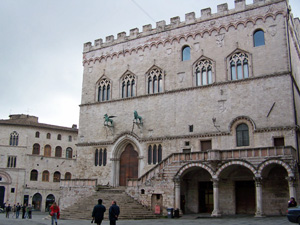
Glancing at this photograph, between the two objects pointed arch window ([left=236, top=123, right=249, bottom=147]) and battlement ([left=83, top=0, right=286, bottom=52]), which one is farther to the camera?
battlement ([left=83, top=0, right=286, bottom=52])

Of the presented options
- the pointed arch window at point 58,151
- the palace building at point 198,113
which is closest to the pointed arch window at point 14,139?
the pointed arch window at point 58,151

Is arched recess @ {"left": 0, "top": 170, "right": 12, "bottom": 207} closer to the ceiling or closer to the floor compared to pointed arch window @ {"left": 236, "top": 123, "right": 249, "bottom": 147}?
closer to the floor

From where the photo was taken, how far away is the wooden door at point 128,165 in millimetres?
32188

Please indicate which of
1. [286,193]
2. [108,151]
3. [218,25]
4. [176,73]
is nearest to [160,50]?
[176,73]

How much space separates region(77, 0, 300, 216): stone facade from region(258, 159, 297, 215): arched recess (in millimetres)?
67

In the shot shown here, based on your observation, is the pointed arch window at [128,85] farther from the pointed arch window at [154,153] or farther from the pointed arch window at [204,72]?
the pointed arch window at [204,72]

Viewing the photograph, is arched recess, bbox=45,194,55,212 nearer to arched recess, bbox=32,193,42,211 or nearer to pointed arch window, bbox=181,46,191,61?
arched recess, bbox=32,193,42,211

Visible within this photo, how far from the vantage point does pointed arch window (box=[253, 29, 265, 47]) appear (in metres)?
27.8

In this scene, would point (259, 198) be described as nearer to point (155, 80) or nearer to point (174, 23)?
point (155, 80)

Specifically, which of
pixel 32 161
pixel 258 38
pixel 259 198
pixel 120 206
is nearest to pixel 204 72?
pixel 258 38

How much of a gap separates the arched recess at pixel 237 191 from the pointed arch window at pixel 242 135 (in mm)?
2173

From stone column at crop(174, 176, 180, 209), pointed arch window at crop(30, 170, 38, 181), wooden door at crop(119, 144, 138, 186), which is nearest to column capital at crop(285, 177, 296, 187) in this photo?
stone column at crop(174, 176, 180, 209)

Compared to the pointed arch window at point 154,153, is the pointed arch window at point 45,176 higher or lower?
lower

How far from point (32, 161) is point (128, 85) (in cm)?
2336
